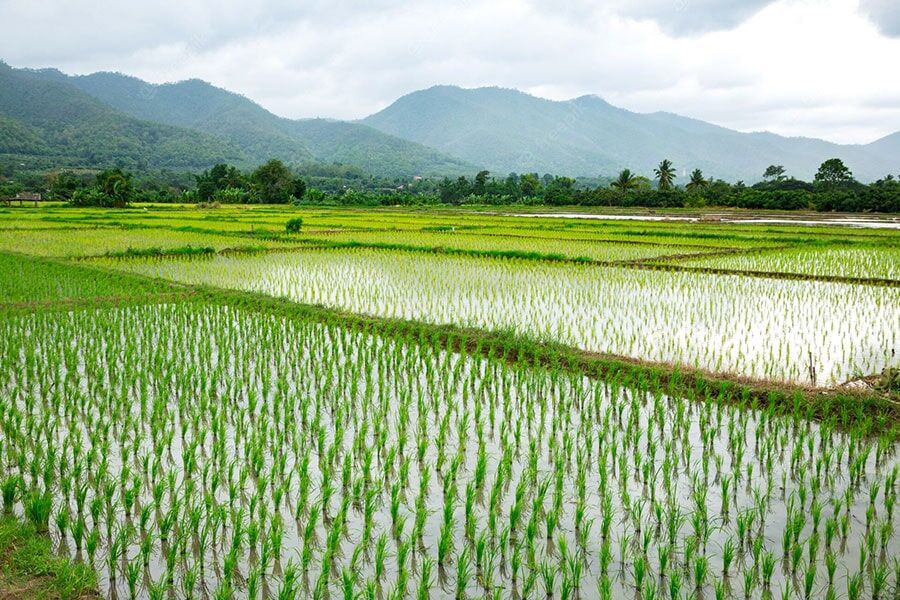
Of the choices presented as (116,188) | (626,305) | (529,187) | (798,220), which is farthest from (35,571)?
(529,187)

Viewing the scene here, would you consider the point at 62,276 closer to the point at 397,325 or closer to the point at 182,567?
the point at 397,325

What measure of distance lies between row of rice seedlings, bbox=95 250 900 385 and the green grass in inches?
194

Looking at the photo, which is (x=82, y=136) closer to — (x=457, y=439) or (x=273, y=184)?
(x=273, y=184)

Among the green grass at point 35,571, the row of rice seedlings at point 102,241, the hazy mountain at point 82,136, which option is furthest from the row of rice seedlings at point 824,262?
the hazy mountain at point 82,136

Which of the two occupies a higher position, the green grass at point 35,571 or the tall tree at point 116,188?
the tall tree at point 116,188

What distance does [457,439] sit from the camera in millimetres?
4520

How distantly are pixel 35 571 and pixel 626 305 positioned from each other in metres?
7.54

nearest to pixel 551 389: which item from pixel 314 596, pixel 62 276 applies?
pixel 314 596

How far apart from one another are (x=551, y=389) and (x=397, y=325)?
8.66ft

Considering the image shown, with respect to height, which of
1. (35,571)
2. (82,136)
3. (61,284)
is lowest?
(35,571)

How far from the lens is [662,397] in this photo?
5402mm

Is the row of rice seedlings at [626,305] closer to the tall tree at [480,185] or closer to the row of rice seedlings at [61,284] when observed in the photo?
the row of rice seedlings at [61,284]

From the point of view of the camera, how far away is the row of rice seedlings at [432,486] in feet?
9.52

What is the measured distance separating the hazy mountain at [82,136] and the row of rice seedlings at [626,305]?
87599 millimetres
